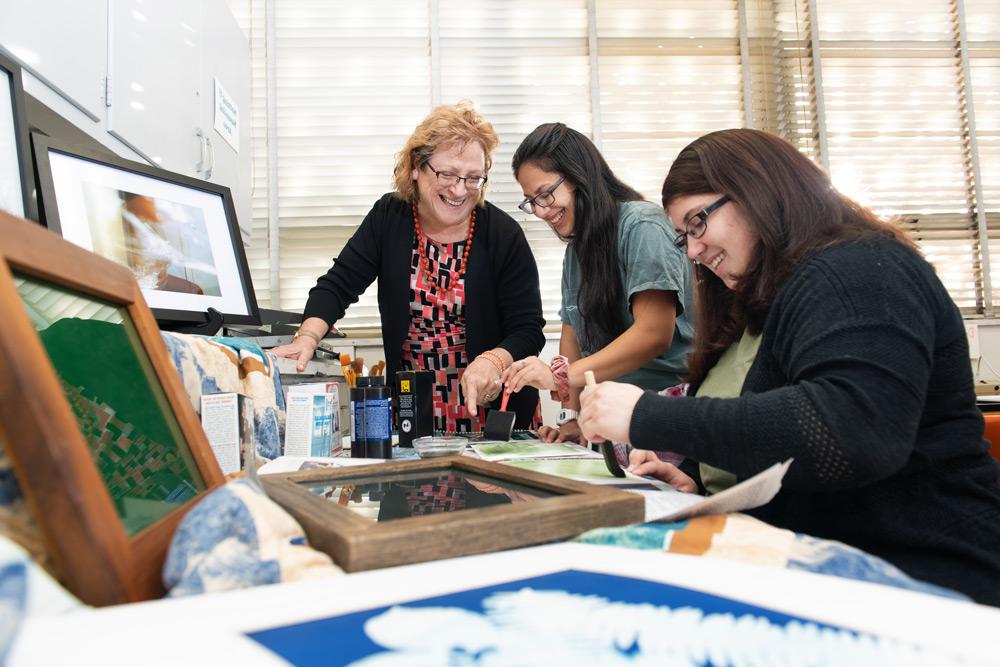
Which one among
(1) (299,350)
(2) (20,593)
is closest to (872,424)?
(2) (20,593)

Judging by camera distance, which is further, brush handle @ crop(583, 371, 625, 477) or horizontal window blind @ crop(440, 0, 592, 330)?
horizontal window blind @ crop(440, 0, 592, 330)

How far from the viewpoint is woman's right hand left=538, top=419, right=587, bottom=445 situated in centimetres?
162

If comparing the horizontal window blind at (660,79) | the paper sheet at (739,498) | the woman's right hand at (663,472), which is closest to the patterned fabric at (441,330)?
the woman's right hand at (663,472)

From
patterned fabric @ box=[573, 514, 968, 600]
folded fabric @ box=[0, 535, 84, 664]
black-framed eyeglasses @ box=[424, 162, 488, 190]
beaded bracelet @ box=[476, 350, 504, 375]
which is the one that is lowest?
patterned fabric @ box=[573, 514, 968, 600]

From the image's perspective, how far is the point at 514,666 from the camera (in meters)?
0.31

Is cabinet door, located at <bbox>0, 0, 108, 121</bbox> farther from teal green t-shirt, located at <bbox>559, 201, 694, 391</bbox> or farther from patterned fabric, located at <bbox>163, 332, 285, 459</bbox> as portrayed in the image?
teal green t-shirt, located at <bbox>559, 201, 694, 391</bbox>

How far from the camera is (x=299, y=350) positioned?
1.72 meters

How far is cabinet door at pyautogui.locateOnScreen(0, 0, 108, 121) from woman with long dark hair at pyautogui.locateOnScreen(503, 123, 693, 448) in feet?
3.44

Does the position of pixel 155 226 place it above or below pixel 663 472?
above

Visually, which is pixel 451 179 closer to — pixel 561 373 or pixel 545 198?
pixel 545 198

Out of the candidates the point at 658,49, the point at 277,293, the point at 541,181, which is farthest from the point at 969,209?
the point at 277,293

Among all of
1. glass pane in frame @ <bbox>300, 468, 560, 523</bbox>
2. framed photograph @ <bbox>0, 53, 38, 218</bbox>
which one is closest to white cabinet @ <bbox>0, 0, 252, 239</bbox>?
framed photograph @ <bbox>0, 53, 38, 218</bbox>

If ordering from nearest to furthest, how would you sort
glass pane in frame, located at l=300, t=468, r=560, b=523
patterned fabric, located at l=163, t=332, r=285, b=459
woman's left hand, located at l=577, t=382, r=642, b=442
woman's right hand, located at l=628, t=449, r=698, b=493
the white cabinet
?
glass pane in frame, located at l=300, t=468, r=560, b=523 → woman's left hand, located at l=577, t=382, r=642, b=442 → patterned fabric, located at l=163, t=332, r=285, b=459 → woman's right hand, located at l=628, t=449, r=698, b=493 → the white cabinet

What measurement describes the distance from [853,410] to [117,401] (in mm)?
704
